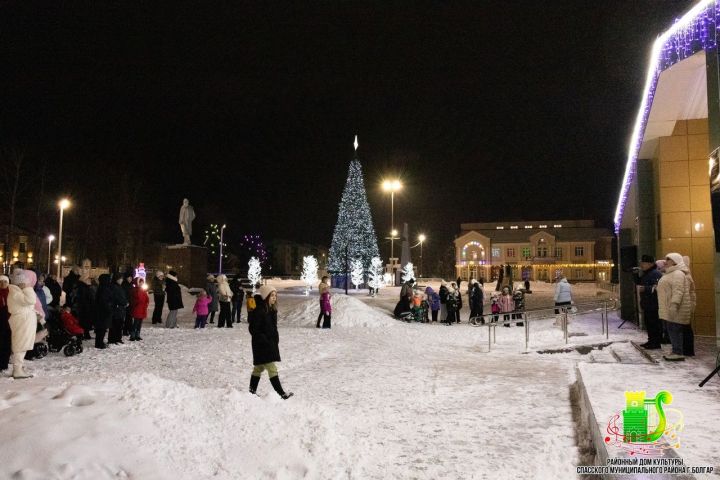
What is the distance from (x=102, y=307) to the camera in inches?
429

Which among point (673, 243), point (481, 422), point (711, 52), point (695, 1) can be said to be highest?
point (695, 1)

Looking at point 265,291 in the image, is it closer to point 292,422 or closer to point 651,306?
point 292,422

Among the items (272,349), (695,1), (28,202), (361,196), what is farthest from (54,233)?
(695,1)

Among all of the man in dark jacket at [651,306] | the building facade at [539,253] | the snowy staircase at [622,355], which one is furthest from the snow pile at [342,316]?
the building facade at [539,253]

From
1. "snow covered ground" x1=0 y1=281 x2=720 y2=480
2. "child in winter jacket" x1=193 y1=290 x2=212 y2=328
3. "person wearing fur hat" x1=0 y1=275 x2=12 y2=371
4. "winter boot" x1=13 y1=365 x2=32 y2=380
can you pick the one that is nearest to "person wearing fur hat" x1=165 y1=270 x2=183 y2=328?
"child in winter jacket" x1=193 y1=290 x2=212 y2=328

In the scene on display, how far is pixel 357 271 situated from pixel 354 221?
3.77 metres

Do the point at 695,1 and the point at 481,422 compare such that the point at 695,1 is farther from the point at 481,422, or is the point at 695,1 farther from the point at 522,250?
the point at 522,250

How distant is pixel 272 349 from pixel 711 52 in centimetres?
837

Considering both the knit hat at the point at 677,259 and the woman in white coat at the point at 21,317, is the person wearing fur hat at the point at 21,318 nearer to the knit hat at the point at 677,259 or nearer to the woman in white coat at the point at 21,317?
the woman in white coat at the point at 21,317

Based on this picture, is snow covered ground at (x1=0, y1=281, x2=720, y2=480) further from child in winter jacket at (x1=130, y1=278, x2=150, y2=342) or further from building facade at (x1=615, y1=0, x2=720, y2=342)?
building facade at (x1=615, y1=0, x2=720, y2=342)

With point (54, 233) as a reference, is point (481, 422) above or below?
below

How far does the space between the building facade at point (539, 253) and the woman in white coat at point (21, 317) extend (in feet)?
221

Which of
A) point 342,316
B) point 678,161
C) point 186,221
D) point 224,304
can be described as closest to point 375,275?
point 186,221

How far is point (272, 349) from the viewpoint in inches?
264
